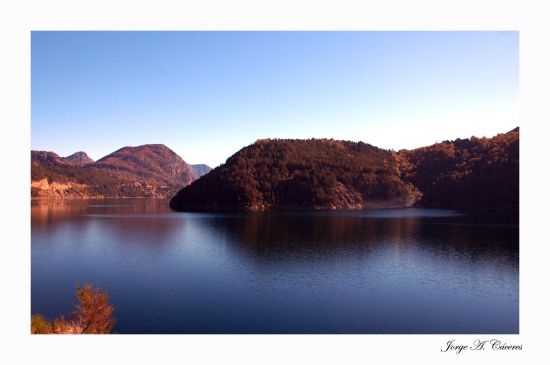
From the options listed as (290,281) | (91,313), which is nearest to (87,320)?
(91,313)

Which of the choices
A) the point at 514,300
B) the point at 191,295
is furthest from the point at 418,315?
the point at 191,295

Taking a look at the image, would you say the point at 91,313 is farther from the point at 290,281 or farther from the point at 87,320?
the point at 290,281

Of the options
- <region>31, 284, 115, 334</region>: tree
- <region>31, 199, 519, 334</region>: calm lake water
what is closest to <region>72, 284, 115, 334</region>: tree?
<region>31, 284, 115, 334</region>: tree

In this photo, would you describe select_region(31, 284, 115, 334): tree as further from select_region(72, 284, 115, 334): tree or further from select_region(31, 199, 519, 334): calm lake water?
select_region(31, 199, 519, 334): calm lake water

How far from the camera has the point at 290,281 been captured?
5044 centimetres

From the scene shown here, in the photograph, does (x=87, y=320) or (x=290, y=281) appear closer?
(x=87, y=320)

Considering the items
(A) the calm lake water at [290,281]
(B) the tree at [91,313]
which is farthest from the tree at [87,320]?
(A) the calm lake water at [290,281]

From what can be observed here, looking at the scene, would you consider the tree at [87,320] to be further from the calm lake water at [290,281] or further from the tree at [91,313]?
the calm lake water at [290,281]

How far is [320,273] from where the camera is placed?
54.8 m

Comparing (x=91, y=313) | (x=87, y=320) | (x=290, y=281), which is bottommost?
(x=290, y=281)

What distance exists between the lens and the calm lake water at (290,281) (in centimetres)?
3653

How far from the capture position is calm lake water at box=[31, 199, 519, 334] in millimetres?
36531

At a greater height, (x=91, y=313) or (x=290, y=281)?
(x=91, y=313)
